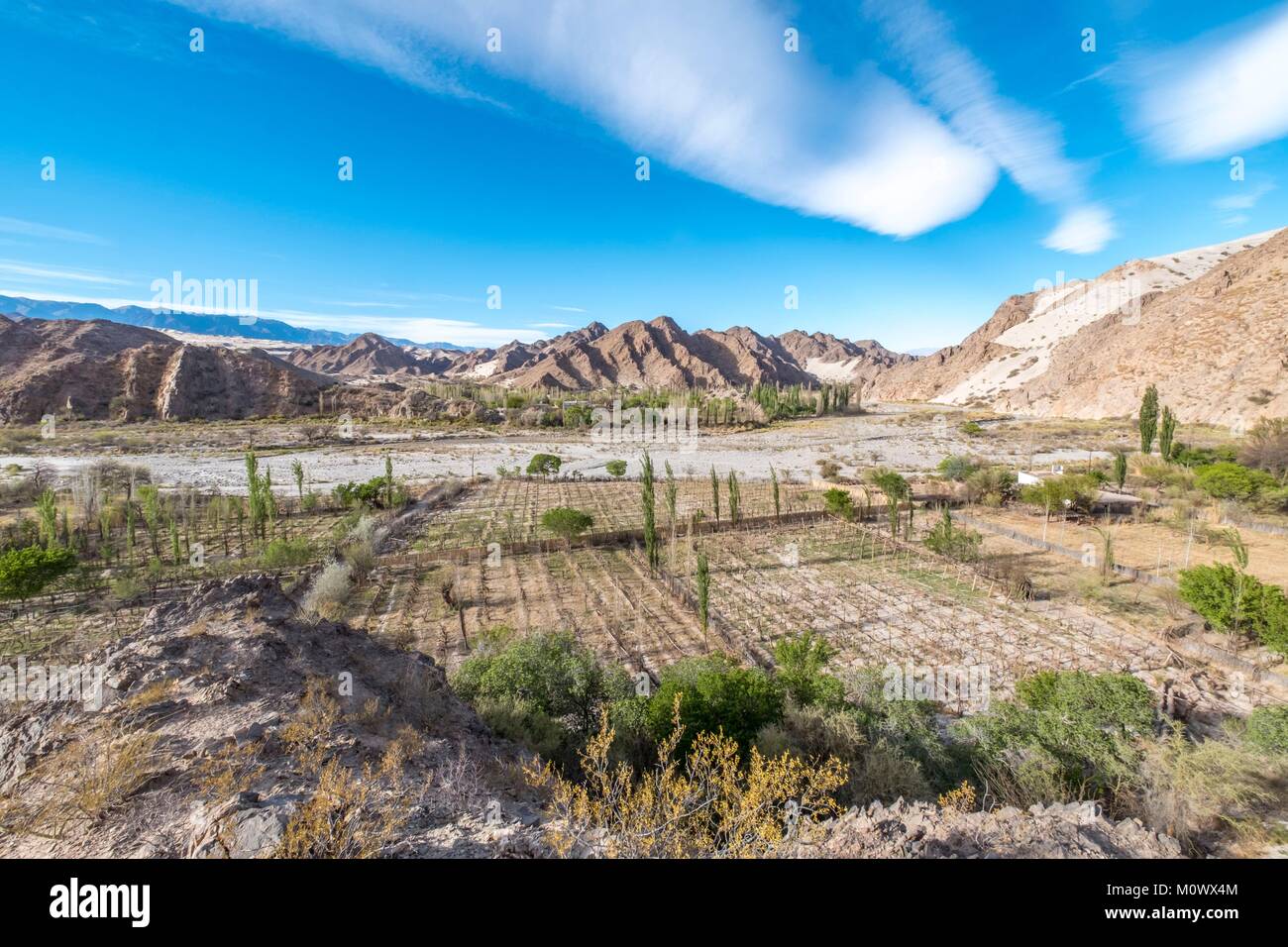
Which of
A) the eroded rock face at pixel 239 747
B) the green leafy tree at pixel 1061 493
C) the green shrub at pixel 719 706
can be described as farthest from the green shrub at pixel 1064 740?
the green leafy tree at pixel 1061 493

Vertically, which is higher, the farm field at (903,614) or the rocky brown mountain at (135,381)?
the rocky brown mountain at (135,381)

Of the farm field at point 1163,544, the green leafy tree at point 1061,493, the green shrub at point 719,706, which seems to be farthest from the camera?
the green leafy tree at point 1061,493

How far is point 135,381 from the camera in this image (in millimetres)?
84312

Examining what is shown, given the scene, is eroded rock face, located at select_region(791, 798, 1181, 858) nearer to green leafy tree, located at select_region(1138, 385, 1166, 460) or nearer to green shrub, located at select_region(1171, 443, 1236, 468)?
green shrub, located at select_region(1171, 443, 1236, 468)

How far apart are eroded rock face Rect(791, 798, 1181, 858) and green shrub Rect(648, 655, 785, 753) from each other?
2.76m

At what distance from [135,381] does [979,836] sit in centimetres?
11930

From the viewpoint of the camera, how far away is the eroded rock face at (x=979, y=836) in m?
4.63

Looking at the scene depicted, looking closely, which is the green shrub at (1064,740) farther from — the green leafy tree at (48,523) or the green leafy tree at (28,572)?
the green leafy tree at (48,523)

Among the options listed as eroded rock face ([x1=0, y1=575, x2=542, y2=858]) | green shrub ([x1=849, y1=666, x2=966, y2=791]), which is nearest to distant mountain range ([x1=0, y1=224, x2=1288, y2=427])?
green shrub ([x1=849, y1=666, x2=966, y2=791])

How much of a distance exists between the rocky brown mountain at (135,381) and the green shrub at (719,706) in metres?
105
